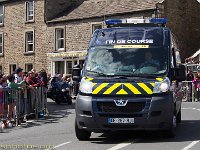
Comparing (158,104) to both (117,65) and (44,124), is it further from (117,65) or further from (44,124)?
(44,124)

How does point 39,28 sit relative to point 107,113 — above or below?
above

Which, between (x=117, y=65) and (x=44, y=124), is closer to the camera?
(x=117, y=65)

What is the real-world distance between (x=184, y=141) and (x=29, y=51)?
106 ft

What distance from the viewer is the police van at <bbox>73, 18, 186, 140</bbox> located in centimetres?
993

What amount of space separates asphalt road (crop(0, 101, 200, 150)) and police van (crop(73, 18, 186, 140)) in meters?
0.36

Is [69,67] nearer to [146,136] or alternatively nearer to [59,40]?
A: [59,40]

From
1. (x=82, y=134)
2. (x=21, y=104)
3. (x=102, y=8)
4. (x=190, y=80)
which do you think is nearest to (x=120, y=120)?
(x=82, y=134)

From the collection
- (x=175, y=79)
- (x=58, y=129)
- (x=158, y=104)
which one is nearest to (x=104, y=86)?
(x=158, y=104)

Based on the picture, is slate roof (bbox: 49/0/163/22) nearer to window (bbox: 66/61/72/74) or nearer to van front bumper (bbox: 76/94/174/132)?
window (bbox: 66/61/72/74)

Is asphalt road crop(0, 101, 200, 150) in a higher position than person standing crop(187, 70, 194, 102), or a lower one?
lower

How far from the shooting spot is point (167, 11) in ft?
115

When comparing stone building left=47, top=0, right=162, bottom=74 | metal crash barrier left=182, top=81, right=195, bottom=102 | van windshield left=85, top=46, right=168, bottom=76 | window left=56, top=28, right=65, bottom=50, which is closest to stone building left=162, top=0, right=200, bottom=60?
stone building left=47, top=0, right=162, bottom=74

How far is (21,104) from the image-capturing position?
14734 millimetres

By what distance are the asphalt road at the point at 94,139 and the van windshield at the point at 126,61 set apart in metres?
1.58
